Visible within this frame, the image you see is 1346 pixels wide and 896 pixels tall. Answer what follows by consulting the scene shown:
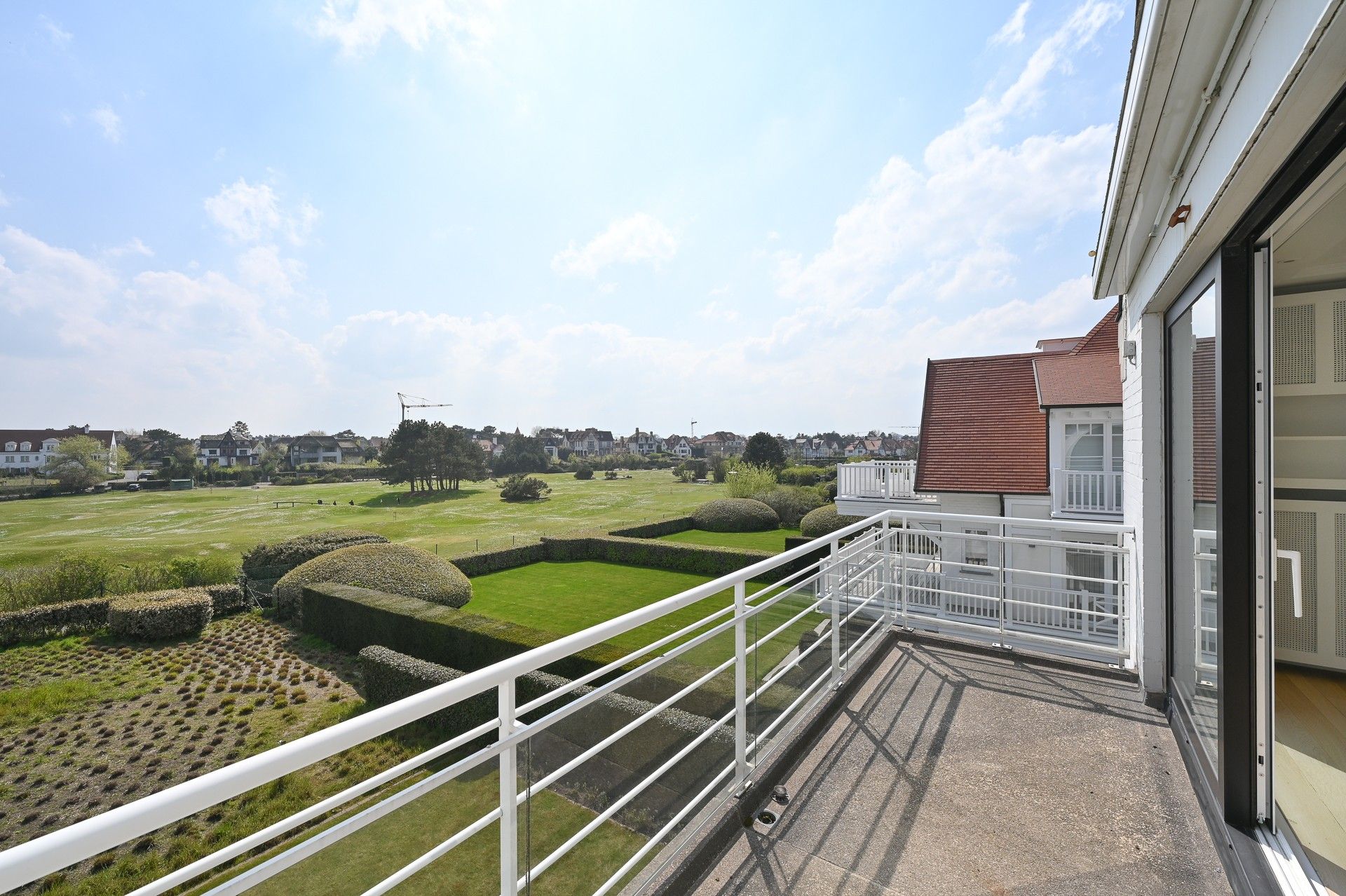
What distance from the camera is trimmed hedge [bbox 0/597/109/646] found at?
1115 centimetres

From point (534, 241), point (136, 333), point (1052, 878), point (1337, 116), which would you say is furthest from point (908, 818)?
point (136, 333)

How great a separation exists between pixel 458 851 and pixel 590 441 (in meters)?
77.0

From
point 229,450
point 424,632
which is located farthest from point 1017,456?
point 229,450

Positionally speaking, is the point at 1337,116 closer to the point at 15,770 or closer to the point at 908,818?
the point at 908,818

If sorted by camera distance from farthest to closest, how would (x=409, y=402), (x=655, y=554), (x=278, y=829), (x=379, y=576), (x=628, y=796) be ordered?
(x=409, y=402) < (x=655, y=554) < (x=379, y=576) < (x=628, y=796) < (x=278, y=829)

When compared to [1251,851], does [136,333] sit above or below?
above

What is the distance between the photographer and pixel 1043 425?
1115 centimetres

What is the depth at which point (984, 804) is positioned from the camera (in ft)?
7.20

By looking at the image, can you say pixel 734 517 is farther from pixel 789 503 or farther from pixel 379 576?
pixel 379 576

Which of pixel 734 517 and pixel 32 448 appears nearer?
pixel 734 517

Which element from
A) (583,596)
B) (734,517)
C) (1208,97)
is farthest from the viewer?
(734,517)

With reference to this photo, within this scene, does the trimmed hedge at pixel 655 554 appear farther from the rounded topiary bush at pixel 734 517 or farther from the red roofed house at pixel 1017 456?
the rounded topiary bush at pixel 734 517

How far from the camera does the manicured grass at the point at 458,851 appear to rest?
95cm

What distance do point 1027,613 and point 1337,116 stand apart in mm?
9857
